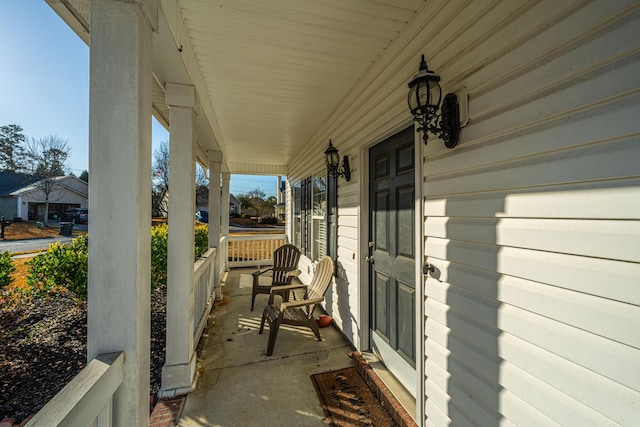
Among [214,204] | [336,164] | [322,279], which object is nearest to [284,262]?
[322,279]

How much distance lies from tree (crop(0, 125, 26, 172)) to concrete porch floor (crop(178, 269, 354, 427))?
255cm

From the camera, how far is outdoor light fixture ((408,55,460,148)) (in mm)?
1528

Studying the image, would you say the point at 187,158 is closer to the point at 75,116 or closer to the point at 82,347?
the point at 75,116

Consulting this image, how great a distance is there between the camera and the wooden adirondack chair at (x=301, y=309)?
2889mm

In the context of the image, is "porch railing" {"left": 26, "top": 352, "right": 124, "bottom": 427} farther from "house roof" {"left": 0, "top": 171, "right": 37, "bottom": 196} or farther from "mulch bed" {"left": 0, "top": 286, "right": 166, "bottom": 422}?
"house roof" {"left": 0, "top": 171, "right": 37, "bottom": 196}

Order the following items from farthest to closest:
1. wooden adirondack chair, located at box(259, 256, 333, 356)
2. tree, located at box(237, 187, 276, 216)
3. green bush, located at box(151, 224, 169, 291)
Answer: tree, located at box(237, 187, 276, 216), green bush, located at box(151, 224, 169, 291), wooden adirondack chair, located at box(259, 256, 333, 356)

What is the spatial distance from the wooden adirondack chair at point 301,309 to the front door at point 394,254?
2.28 feet

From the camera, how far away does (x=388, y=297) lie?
2.45m

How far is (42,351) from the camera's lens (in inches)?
112

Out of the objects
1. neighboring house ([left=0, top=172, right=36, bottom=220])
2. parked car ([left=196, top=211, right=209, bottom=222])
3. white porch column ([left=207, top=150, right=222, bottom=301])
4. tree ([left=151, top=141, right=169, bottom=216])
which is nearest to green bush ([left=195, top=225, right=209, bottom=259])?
white porch column ([left=207, top=150, right=222, bottom=301])

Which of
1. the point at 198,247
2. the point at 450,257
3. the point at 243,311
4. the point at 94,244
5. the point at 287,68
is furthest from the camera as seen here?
the point at 198,247

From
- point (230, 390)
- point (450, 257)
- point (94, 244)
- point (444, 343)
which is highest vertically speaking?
point (94, 244)

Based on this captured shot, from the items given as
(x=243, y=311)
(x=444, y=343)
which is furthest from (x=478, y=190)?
(x=243, y=311)

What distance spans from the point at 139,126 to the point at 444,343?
77.5 inches
